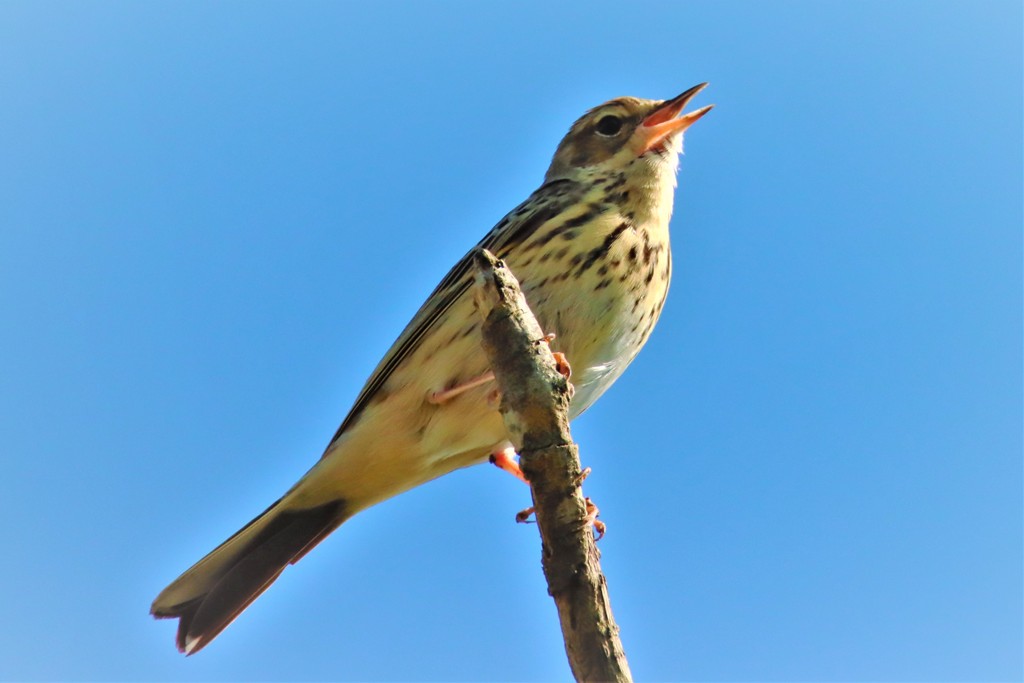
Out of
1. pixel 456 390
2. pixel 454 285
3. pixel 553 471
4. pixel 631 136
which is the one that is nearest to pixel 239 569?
pixel 456 390

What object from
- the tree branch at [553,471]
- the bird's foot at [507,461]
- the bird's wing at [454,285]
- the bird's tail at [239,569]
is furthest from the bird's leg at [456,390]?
the tree branch at [553,471]

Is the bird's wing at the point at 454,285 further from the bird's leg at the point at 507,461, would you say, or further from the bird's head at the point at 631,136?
the bird's leg at the point at 507,461

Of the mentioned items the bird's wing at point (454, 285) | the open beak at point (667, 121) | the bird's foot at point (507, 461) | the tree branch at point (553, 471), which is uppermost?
the open beak at point (667, 121)

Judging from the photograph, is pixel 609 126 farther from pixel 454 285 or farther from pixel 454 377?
pixel 454 377

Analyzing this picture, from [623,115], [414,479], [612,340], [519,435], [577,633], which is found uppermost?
[623,115]

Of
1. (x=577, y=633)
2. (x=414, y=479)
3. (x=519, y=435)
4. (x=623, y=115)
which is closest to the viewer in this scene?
(x=577, y=633)

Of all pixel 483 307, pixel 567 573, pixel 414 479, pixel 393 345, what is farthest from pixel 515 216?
pixel 567 573

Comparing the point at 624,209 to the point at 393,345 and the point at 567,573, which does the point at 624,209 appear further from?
the point at 567,573
